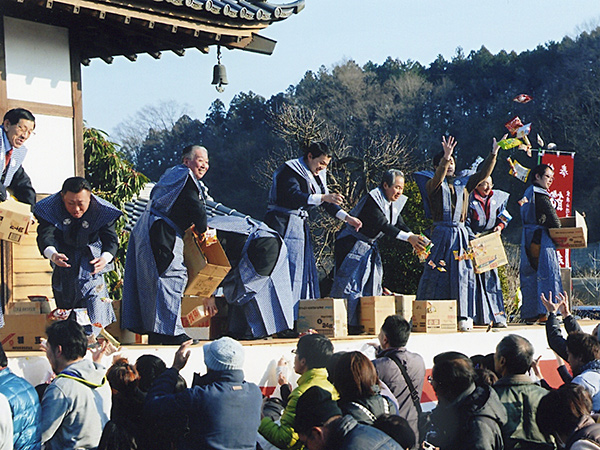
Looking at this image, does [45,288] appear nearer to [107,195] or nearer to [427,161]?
[107,195]

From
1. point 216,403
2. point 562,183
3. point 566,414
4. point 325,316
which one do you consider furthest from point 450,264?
point 562,183

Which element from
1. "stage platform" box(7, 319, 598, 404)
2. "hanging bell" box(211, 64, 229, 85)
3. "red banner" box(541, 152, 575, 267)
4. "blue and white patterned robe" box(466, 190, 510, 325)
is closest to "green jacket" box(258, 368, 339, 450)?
"stage platform" box(7, 319, 598, 404)

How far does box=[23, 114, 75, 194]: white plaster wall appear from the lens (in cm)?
870

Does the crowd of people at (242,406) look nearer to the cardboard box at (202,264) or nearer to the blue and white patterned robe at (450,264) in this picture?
the cardboard box at (202,264)

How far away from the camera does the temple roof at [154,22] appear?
8.23 m

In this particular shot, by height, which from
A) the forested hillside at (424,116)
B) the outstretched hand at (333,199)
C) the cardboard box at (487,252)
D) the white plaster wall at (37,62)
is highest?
the forested hillside at (424,116)

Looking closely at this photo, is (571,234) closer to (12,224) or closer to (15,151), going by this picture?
(15,151)

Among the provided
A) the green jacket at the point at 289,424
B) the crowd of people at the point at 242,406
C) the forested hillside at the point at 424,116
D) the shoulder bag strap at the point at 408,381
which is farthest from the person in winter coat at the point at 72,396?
the forested hillside at the point at 424,116

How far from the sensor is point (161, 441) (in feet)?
15.1

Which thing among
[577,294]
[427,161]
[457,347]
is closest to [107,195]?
[457,347]

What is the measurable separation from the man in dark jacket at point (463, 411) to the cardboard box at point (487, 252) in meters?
4.76

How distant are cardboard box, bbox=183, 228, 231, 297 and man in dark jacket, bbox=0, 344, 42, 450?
3.01 m

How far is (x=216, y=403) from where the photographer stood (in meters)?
4.46

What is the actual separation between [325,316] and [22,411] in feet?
13.5
